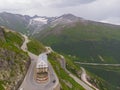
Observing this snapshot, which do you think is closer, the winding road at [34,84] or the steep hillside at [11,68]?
the steep hillside at [11,68]

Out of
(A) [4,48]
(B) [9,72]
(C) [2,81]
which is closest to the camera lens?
(C) [2,81]

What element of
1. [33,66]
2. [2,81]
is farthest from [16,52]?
[2,81]

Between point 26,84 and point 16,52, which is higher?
point 16,52

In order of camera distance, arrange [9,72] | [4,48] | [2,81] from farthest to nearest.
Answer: [4,48] < [9,72] < [2,81]

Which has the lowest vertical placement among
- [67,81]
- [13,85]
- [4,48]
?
[67,81]

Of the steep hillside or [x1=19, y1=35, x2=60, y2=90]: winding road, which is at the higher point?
the steep hillside

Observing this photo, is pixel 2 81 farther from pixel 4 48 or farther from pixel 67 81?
pixel 67 81

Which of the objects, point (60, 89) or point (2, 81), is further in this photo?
point (60, 89)

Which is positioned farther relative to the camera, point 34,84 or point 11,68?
point 34,84

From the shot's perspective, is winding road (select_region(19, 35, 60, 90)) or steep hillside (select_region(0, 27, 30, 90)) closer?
steep hillside (select_region(0, 27, 30, 90))

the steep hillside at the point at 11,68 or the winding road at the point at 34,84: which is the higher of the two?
the steep hillside at the point at 11,68

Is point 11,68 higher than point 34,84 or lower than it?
higher
